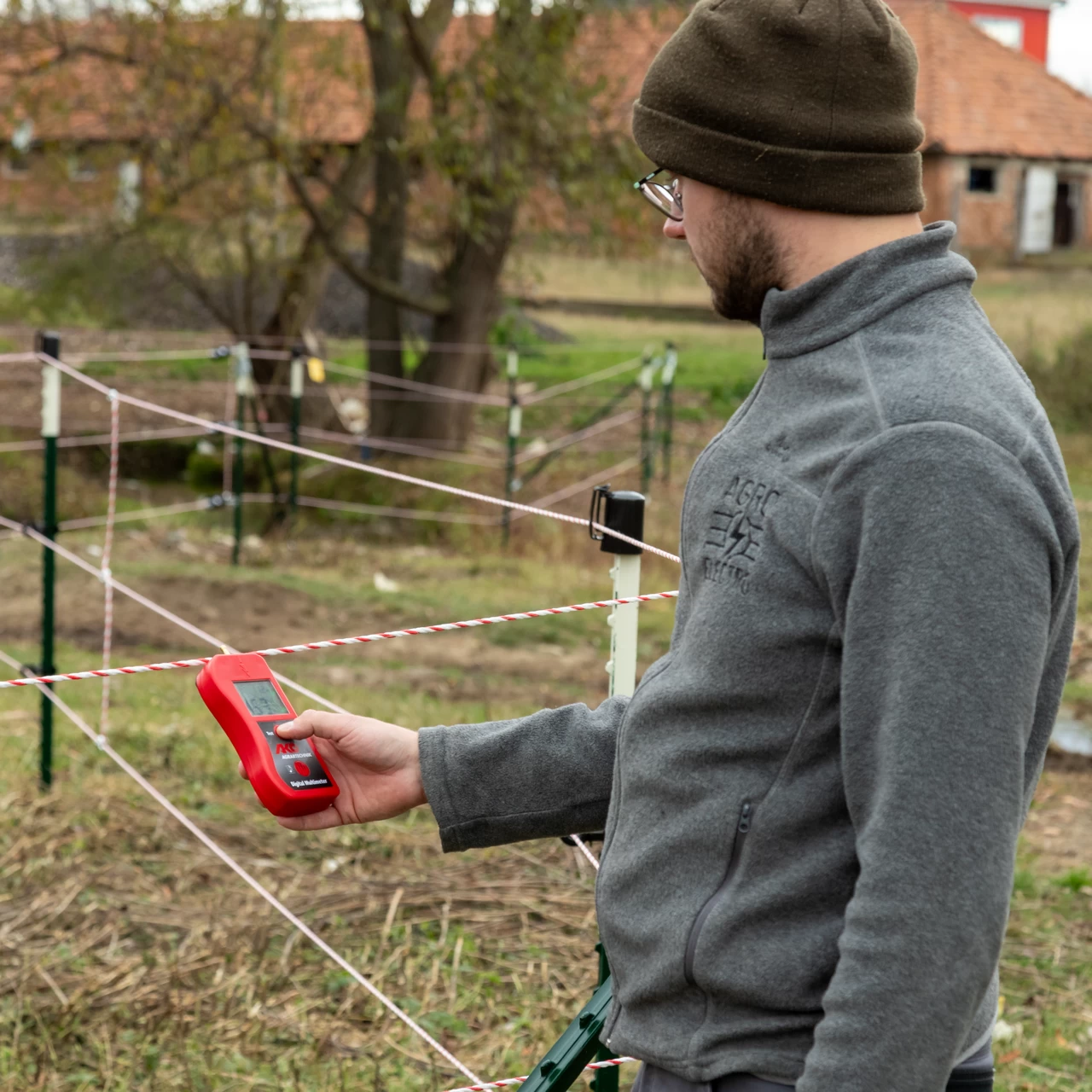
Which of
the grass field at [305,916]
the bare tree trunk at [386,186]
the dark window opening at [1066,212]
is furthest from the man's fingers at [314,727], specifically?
the dark window opening at [1066,212]

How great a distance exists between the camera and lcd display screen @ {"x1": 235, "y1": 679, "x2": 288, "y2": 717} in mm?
1820

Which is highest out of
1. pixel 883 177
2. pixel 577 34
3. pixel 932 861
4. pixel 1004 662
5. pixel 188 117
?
pixel 577 34

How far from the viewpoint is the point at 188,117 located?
10898 millimetres

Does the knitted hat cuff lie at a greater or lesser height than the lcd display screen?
greater

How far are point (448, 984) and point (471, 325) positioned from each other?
30.2 feet

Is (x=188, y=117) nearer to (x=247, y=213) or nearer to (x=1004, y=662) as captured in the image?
(x=247, y=213)

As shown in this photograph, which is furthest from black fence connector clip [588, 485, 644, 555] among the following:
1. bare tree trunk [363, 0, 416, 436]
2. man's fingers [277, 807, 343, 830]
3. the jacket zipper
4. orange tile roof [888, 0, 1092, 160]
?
orange tile roof [888, 0, 1092, 160]

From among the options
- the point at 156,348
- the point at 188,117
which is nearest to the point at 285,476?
the point at 188,117

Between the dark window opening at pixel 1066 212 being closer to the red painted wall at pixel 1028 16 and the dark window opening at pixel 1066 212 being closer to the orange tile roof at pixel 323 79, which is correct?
the orange tile roof at pixel 323 79

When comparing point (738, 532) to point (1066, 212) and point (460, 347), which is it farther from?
point (1066, 212)

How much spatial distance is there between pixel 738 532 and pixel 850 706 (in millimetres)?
189

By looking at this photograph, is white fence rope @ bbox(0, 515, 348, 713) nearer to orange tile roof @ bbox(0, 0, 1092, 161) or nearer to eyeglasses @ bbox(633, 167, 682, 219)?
eyeglasses @ bbox(633, 167, 682, 219)

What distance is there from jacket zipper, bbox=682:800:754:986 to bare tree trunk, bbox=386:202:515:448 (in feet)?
35.1

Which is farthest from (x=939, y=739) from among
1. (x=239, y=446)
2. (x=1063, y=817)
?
(x=239, y=446)
